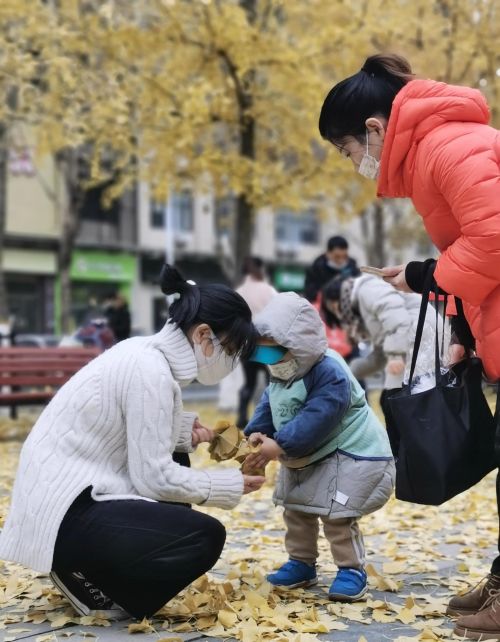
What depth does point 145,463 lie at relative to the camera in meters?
3.20

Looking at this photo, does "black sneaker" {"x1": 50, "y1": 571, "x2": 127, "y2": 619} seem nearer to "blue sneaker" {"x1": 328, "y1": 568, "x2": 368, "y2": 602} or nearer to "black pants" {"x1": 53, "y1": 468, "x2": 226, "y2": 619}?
"black pants" {"x1": 53, "y1": 468, "x2": 226, "y2": 619}

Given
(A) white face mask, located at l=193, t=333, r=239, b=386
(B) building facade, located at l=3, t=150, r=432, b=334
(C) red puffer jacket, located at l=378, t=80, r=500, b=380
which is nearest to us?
(C) red puffer jacket, located at l=378, t=80, r=500, b=380

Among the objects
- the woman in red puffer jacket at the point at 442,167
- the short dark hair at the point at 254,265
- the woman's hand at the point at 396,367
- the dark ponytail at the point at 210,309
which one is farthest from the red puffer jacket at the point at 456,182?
the short dark hair at the point at 254,265

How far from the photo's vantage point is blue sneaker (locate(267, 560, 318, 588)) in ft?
12.8

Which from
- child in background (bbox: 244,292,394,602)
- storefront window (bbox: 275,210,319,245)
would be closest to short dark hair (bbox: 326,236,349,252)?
child in background (bbox: 244,292,394,602)

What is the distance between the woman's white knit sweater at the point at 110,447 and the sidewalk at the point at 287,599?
395 mm

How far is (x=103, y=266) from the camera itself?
31812mm

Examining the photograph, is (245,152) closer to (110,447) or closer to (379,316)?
(379,316)

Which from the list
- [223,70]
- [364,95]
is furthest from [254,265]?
[364,95]

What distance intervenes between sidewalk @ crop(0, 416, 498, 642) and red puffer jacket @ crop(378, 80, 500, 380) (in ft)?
3.41

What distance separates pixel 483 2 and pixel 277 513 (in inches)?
342

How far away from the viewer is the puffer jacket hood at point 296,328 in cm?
371

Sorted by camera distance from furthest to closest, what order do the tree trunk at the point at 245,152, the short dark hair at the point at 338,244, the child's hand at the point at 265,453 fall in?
the tree trunk at the point at 245,152 < the short dark hair at the point at 338,244 < the child's hand at the point at 265,453

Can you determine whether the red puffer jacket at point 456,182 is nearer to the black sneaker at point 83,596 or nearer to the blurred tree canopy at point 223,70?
the black sneaker at point 83,596
